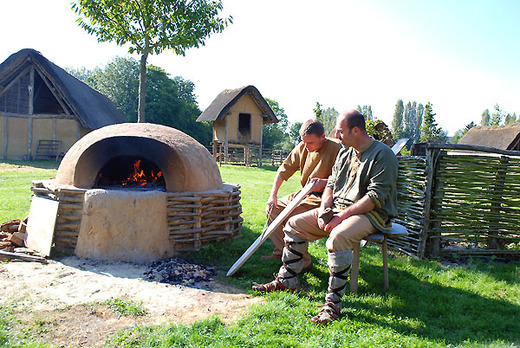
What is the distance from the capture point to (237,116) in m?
25.4

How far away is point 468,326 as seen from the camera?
3.40 metres

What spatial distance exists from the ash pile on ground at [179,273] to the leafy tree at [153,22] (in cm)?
1049

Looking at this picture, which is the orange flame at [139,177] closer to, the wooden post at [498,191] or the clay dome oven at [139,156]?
→ the clay dome oven at [139,156]

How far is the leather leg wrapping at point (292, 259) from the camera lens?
398 centimetres

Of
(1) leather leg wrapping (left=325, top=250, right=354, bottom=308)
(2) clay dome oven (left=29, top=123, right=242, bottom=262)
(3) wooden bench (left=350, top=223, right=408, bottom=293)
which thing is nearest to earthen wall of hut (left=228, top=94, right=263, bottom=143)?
(2) clay dome oven (left=29, top=123, right=242, bottom=262)

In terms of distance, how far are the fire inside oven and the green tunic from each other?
120 inches

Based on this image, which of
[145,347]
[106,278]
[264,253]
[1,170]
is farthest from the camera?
[1,170]

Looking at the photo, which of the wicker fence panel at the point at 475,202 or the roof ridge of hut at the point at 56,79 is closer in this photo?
the wicker fence panel at the point at 475,202

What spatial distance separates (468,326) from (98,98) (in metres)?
25.1

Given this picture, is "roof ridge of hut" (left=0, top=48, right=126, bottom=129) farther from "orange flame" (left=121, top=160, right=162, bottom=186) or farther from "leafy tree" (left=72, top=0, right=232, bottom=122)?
"orange flame" (left=121, top=160, right=162, bottom=186)

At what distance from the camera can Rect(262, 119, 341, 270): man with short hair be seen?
4.52 meters

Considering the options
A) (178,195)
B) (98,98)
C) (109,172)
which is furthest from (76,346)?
(98,98)

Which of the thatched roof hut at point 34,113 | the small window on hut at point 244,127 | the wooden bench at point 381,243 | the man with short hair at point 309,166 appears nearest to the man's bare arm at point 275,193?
the man with short hair at point 309,166

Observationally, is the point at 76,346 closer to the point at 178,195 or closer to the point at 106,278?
the point at 106,278
